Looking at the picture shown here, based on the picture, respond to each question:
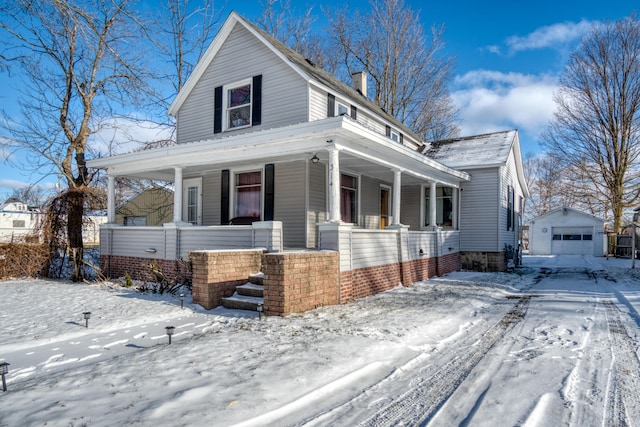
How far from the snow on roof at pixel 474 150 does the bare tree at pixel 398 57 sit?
984 cm

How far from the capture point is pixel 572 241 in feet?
84.9

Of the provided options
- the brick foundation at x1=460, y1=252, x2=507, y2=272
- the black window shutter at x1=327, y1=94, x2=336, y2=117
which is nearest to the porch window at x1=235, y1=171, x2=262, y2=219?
the black window shutter at x1=327, y1=94, x2=336, y2=117

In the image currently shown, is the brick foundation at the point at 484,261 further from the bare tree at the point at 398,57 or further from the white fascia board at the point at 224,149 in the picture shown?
the bare tree at the point at 398,57

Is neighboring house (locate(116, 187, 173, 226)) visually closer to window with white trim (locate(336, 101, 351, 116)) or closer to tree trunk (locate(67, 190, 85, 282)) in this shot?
tree trunk (locate(67, 190, 85, 282))

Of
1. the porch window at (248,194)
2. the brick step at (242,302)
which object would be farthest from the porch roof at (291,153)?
the brick step at (242,302)

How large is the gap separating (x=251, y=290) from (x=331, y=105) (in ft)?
21.2

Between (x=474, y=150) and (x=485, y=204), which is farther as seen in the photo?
(x=474, y=150)

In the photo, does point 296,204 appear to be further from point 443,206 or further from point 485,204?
point 485,204

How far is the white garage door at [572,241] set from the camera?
2540 cm

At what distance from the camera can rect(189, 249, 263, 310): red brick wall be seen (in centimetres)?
694

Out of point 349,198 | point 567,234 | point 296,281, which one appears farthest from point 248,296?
point 567,234

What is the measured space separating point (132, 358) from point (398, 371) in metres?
2.83

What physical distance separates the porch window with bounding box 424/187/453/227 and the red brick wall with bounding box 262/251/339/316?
8.81 metres

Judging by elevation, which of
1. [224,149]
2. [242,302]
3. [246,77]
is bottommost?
[242,302]
